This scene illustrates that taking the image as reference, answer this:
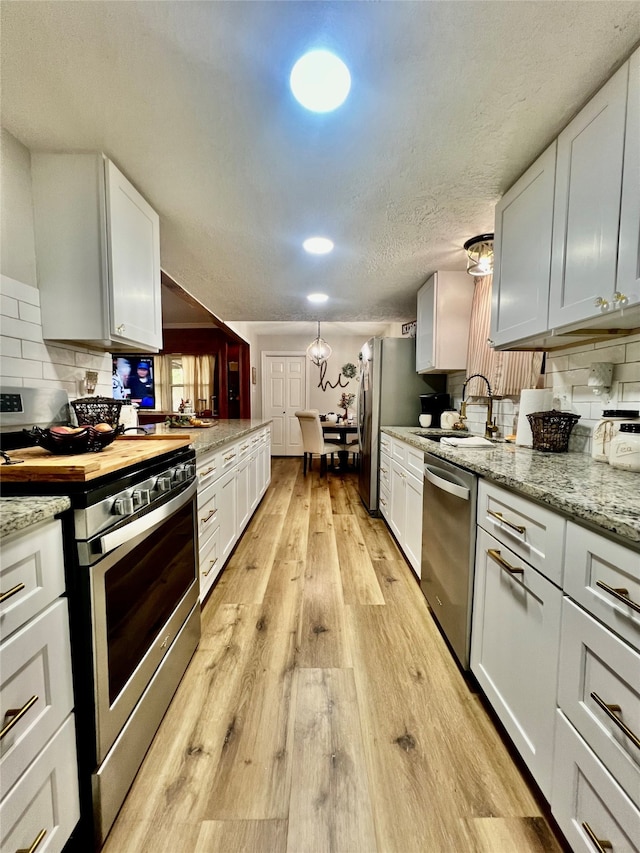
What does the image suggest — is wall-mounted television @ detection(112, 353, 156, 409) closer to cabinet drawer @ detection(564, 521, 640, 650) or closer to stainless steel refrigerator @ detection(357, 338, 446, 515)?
stainless steel refrigerator @ detection(357, 338, 446, 515)

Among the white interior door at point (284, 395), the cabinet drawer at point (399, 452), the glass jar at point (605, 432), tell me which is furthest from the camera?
the white interior door at point (284, 395)

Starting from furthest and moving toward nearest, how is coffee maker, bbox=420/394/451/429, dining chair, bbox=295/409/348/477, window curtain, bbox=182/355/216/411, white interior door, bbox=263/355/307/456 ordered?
white interior door, bbox=263/355/307/456
window curtain, bbox=182/355/216/411
dining chair, bbox=295/409/348/477
coffee maker, bbox=420/394/451/429

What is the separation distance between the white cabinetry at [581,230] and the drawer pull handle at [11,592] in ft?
5.74

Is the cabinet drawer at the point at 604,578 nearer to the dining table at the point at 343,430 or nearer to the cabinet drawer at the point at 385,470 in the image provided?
the cabinet drawer at the point at 385,470

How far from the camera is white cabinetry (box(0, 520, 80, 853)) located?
2.13 ft

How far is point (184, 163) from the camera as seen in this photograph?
149cm

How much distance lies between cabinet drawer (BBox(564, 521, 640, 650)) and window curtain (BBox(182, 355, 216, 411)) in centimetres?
620

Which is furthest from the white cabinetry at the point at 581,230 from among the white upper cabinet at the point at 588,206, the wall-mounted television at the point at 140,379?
the wall-mounted television at the point at 140,379

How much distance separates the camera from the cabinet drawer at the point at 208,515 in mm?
1792

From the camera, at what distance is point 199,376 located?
6.32m

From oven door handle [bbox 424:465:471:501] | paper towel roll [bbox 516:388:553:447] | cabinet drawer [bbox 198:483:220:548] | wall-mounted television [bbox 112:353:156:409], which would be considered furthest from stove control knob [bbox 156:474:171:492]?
wall-mounted television [bbox 112:353:156:409]

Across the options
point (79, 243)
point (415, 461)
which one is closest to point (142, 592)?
point (79, 243)

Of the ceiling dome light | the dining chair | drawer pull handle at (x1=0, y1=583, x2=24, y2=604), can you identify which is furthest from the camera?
the dining chair

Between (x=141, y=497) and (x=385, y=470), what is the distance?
7.98 ft
